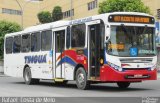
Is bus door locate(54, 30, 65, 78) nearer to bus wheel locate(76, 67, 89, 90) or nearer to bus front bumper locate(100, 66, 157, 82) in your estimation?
bus wheel locate(76, 67, 89, 90)

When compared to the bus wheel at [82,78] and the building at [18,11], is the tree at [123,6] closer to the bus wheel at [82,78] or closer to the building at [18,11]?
the bus wheel at [82,78]

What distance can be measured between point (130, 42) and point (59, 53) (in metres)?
4.67

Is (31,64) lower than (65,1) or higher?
lower

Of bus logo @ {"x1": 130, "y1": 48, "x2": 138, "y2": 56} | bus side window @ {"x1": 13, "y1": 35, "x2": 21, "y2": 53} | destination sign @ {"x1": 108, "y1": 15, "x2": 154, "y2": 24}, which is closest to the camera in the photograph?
bus logo @ {"x1": 130, "y1": 48, "x2": 138, "y2": 56}

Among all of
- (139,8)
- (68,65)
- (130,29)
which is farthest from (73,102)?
(139,8)

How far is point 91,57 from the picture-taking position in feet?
63.5

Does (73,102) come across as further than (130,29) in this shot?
No

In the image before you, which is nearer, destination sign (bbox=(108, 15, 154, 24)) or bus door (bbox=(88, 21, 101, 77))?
destination sign (bbox=(108, 15, 154, 24))

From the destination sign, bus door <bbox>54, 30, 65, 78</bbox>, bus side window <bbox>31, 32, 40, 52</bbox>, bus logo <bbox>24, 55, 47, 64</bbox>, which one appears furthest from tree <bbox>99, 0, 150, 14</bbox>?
the destination sign

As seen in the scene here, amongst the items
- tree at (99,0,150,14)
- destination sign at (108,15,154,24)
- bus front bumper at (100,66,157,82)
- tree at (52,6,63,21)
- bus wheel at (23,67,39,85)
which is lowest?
bus wheel at (23,67,39,85)

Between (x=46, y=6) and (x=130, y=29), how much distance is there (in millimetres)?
91655

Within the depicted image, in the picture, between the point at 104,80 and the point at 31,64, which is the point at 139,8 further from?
the point at 104,80

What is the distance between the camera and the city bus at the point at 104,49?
1836 cm

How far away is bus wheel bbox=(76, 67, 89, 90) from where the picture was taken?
1962 centimetres
